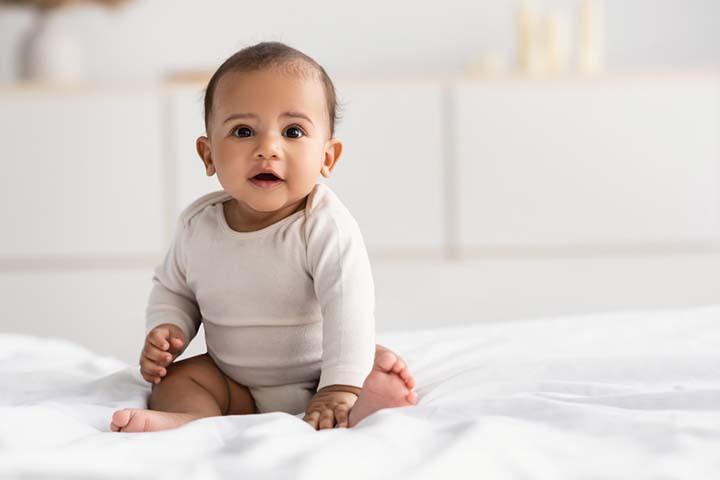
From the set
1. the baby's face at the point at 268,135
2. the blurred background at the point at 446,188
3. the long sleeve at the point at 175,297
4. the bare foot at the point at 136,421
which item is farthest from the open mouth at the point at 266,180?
the blurred background at the point at 446,188

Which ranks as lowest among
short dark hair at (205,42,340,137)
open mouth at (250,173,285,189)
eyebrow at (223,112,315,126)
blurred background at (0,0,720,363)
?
blurred background at (0,0,720,363)

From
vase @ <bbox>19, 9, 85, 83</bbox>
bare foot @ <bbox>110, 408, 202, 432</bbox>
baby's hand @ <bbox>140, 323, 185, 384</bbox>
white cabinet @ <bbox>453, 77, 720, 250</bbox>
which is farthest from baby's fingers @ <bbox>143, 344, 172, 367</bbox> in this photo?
vase @ <bbox>19, 9, 85, 83</bbox>

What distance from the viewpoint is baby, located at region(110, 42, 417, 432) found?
43.3 inches

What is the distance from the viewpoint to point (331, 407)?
1.05 m

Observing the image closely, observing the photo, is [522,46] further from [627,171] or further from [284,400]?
[284,400]

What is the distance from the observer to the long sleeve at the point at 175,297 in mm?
1239

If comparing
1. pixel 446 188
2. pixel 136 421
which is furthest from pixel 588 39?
pixel 136 421

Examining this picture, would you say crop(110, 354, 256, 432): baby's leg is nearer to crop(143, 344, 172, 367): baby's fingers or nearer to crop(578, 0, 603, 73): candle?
crop(143, 344, 172, 367): baby's fingers

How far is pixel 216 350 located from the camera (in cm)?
121

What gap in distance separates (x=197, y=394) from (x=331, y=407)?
0.58 ft

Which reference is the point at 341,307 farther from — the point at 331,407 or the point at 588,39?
the point at 588,39

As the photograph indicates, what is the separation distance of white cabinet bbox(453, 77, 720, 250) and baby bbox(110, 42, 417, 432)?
2012 mm

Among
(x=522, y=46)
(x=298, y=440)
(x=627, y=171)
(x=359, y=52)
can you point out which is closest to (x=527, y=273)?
(x=627, y=171)

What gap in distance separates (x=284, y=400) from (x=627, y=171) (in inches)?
87.3
